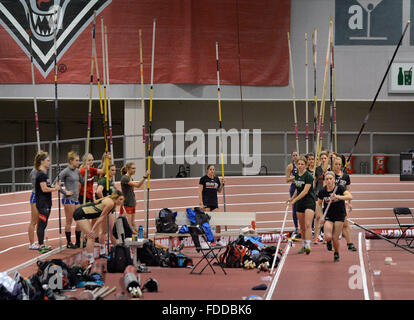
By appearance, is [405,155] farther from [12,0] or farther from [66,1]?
[12,0]

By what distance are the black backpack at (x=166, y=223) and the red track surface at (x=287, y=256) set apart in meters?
A: 0.73

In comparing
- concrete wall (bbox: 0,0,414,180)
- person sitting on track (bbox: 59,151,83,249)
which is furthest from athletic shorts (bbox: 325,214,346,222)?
concrete wall (bbox: 0,0,414,180)

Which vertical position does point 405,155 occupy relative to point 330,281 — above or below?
above

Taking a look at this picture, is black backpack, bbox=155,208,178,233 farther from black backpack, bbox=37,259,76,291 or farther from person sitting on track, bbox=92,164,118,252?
black backpack, bbox=37,259,76,291

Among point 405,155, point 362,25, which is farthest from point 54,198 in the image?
point 362,25

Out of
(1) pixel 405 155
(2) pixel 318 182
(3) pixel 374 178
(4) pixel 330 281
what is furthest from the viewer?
(3) pixel 374 178

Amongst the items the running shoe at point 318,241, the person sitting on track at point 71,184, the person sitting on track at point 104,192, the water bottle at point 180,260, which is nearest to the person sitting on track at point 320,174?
the running shoe at point 318,241

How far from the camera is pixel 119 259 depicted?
11070 millimetres

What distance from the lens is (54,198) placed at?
50.6 feet

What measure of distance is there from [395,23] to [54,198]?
10.4m

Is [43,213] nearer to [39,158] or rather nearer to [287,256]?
[39,158]

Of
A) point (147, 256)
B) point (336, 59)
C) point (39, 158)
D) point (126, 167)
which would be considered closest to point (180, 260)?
point (147, 256)

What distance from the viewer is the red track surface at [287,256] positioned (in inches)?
381

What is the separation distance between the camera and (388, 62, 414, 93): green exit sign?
19312 millimetres
